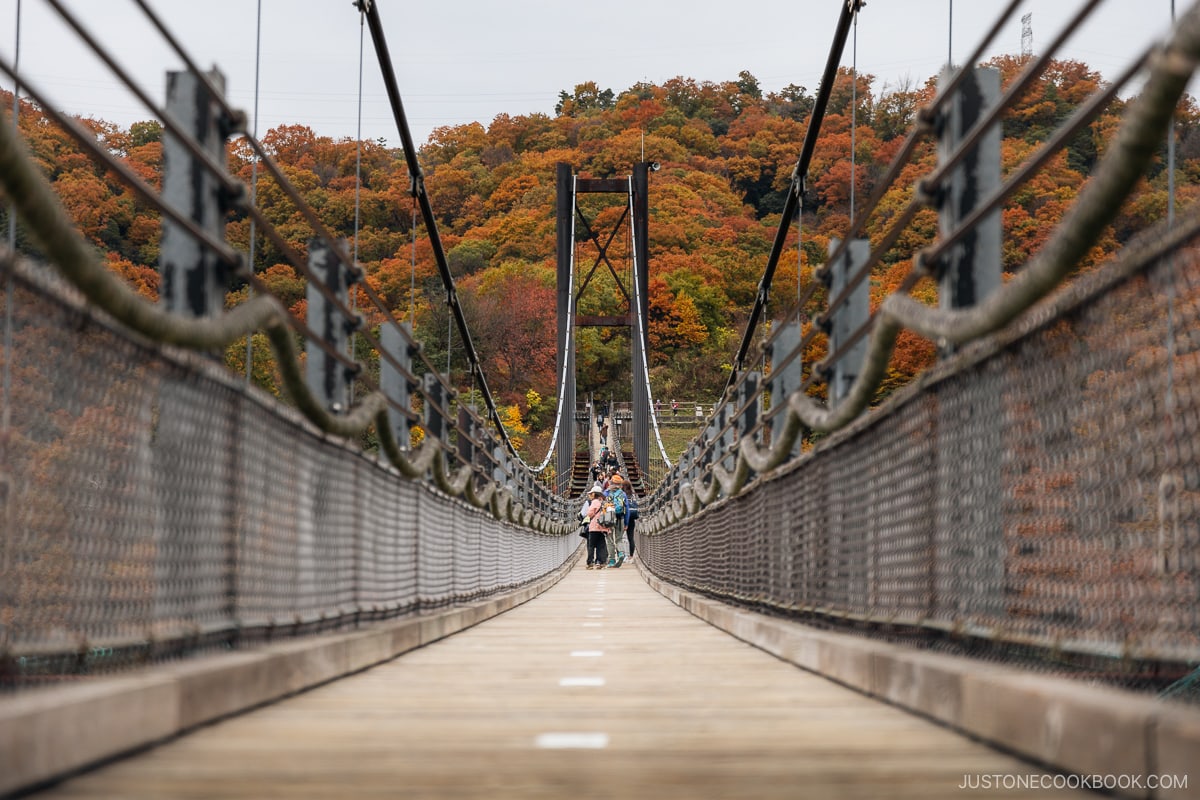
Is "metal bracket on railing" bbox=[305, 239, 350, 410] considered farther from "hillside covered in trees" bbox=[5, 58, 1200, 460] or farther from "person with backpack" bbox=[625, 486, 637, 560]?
"person with backpack" bbox=[625, 486, 637, 560]

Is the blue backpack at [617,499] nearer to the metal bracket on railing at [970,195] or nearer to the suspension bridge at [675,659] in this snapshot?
the suspension bridge at [675,659]

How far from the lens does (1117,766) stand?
6.15ft

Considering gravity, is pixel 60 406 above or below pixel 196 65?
below

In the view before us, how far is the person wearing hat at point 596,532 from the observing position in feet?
63.6

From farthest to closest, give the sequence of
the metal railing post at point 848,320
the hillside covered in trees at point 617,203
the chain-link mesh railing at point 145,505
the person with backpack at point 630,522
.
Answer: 1. the person with backpack at point 630,522
2. the hillside covered in trees at point 617,203
3. the metal railing post at point 848,320
4. the chain-link mesh railing at point 145,505

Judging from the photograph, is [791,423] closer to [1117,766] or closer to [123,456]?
[123,456]

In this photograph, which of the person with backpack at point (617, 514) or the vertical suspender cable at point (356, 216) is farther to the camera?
the person with backpack at point (617, 514)

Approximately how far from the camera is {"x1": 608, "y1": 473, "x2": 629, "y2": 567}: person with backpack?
2130 cm

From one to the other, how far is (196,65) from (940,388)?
6.05ft

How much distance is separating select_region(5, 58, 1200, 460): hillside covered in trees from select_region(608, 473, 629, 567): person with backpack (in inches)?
147

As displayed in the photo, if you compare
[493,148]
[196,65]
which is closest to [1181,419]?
[196,65]

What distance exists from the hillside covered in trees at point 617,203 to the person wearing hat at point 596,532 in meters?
2.81

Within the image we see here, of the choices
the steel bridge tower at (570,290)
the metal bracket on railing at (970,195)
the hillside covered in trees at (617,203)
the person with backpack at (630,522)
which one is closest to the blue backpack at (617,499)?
the person with backpack at (630,522)

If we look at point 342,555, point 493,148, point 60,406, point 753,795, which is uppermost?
point 493,148
